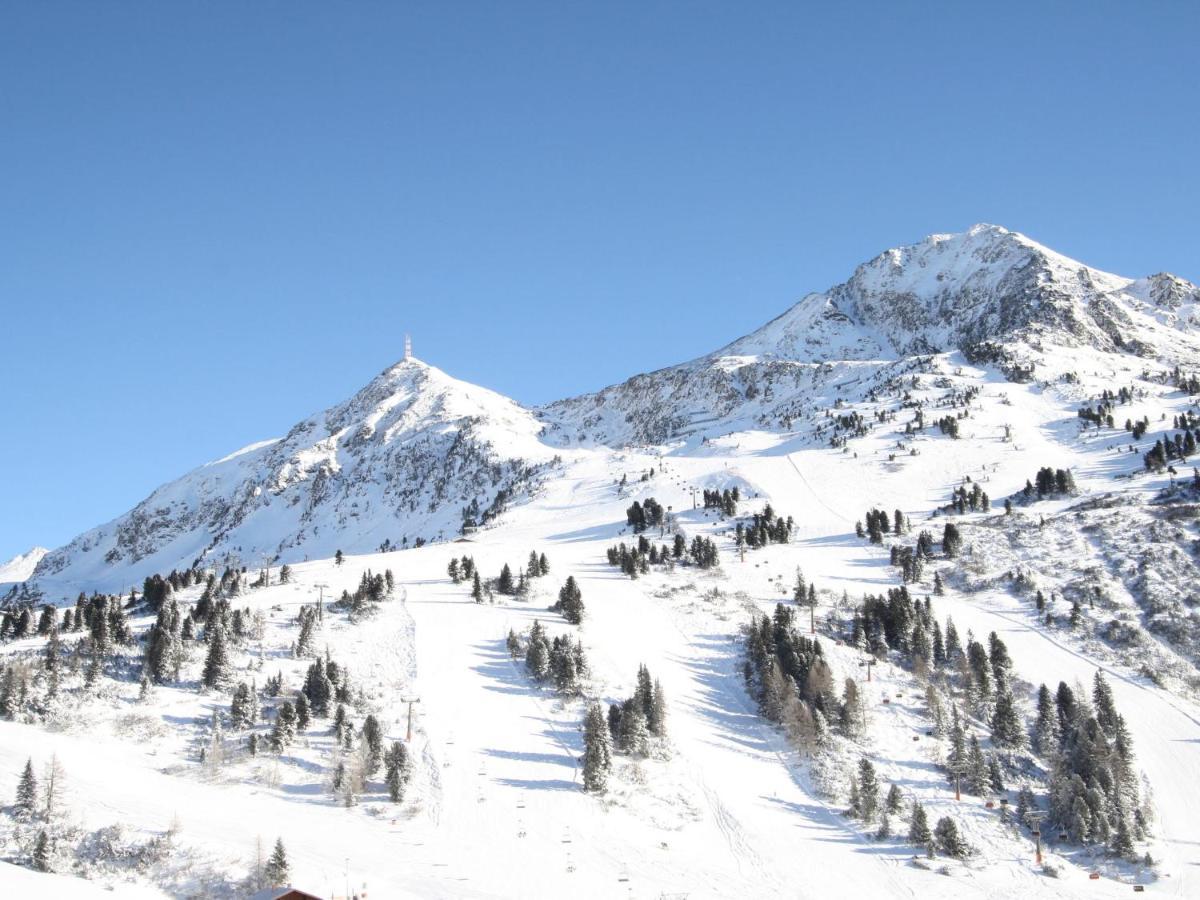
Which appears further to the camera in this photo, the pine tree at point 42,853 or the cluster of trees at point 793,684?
the cluster of trees at point 793,684

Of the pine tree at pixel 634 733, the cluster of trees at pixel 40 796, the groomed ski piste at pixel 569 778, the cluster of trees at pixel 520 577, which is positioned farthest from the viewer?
the cluster of trees at pixel 520 577

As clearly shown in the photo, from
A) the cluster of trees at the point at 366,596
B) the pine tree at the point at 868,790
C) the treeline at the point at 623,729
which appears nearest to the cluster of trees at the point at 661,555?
the cluster of trees at the point at 366,596

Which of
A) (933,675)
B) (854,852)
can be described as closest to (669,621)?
(933,675)

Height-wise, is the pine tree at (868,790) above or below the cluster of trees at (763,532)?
below

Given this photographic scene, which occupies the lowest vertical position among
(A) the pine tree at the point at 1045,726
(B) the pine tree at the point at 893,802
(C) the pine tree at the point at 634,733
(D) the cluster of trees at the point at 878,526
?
(B) the pine tree at the point at 893,802

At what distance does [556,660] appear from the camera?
99.6 m

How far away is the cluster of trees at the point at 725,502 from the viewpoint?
188 m

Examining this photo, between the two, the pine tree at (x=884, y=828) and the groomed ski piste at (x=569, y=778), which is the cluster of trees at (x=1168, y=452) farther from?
the pine tree at (x=884, y=828)

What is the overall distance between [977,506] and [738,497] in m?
46.1

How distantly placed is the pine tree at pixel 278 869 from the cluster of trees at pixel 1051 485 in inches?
5789

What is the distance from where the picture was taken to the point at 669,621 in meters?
121

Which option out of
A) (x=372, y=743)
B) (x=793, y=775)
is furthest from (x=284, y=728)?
(x=793, y=775)

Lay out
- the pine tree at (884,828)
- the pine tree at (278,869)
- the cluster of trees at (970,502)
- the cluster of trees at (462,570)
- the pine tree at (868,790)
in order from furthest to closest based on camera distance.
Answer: the cluster of trees at (970,502) → the cluster of trees at (462,570) → the pine tree at (868,790) → the pine tree at (884,828) → the pine tree at (278,869)

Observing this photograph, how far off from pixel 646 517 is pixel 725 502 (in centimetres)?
1585
